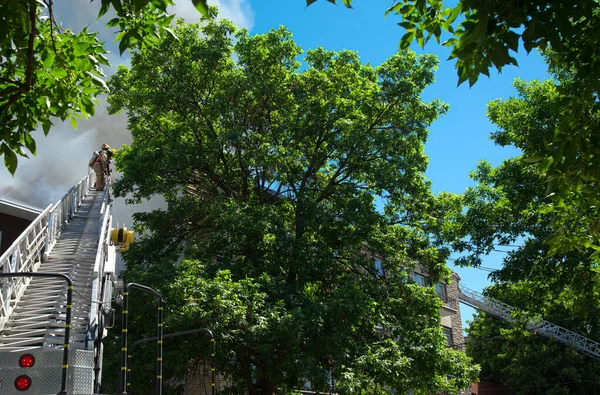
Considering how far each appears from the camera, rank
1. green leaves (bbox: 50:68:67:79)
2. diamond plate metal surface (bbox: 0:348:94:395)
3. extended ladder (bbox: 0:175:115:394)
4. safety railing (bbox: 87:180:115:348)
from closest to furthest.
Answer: green leaves (bbox: 50:68:67:79), diamond plate metal surface (bbox: 0:348:94:395), extended ladder (bbox: 0:175:115:394), safety railing (bbox: 87:180:115:348)

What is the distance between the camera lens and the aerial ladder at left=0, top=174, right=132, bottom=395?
821cm

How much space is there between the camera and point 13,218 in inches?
809

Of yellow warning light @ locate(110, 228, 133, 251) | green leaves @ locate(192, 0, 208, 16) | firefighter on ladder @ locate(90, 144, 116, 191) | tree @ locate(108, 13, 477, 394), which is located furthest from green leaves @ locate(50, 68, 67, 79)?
firefighter on ladder @ locate(90, 144, 116, 191)

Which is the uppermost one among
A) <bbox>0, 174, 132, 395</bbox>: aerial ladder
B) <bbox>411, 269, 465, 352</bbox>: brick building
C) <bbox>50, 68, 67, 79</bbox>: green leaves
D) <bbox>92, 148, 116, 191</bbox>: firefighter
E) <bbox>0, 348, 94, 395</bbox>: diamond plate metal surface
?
<bbox>92, 148, 116, 191</bbox>: firefighter

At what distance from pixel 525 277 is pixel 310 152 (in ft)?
27.3

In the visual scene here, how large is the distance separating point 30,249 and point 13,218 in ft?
28.4

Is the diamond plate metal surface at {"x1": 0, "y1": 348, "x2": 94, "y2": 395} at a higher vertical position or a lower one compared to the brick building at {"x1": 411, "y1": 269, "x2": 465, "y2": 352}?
lower

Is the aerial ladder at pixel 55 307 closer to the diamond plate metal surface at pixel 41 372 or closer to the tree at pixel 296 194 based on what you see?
the diamond plate metal surface at pixel 41 372

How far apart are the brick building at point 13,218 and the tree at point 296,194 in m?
2.89

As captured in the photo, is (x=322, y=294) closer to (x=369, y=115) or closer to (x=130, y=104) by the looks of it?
(x=369, y=115)

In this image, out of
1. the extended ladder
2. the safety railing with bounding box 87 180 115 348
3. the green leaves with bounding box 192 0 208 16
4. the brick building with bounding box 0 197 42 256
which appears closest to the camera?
the green leaves with bounding box 192 0 208 16

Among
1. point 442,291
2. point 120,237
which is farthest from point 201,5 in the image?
point 442,291

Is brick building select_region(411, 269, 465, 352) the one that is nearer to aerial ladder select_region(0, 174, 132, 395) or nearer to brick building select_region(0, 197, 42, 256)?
brick building select_region(0, 197, 42, 256)

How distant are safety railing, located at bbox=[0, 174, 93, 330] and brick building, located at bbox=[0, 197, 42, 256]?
2.56 m
